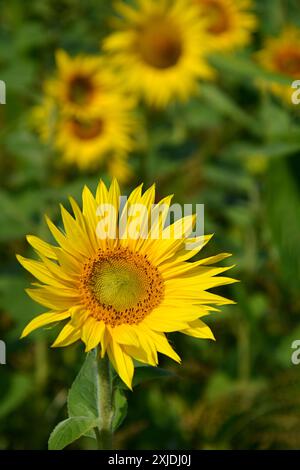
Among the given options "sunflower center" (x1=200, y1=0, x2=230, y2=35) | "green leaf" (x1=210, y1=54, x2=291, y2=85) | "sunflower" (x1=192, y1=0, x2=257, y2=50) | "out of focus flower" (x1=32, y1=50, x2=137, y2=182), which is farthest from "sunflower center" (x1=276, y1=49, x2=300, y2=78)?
"green leaf" (x1=210, y1=54, x2=291, y2=85)

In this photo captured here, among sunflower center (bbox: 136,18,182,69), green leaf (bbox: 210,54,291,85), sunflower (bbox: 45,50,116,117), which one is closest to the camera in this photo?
green leaf (bbox: 210,54,291,85)

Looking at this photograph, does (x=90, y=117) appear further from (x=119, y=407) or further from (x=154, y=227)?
(x=119, y=407)

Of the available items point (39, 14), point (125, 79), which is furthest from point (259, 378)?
point (39, 14)

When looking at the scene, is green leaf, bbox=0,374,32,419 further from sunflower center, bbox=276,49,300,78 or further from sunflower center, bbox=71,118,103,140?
sunflower center, bbox=276,49,300,78

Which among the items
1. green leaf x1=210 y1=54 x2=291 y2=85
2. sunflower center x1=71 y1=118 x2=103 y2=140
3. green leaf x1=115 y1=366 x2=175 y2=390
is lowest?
green leaf x1=115 y1=366 x2=175 y2=390

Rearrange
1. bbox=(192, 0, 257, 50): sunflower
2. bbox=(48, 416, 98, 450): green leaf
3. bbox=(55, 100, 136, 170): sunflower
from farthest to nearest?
bbox=(192, 0, 257, 50): sunflower, bbox=(55, 100, 136, 170): sunflower, bbox=(48, 416, 98, 450): green leaf

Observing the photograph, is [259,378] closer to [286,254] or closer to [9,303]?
[286,254]

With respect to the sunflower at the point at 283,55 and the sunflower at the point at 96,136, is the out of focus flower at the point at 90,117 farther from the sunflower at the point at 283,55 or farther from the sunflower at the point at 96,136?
the sunflower at the point at 283,55

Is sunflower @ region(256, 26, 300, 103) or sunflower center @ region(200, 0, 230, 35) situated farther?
sunflower center @ region(200, 0, 230, 35)

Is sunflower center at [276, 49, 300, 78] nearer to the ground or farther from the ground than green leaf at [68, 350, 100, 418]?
farther from the ground
